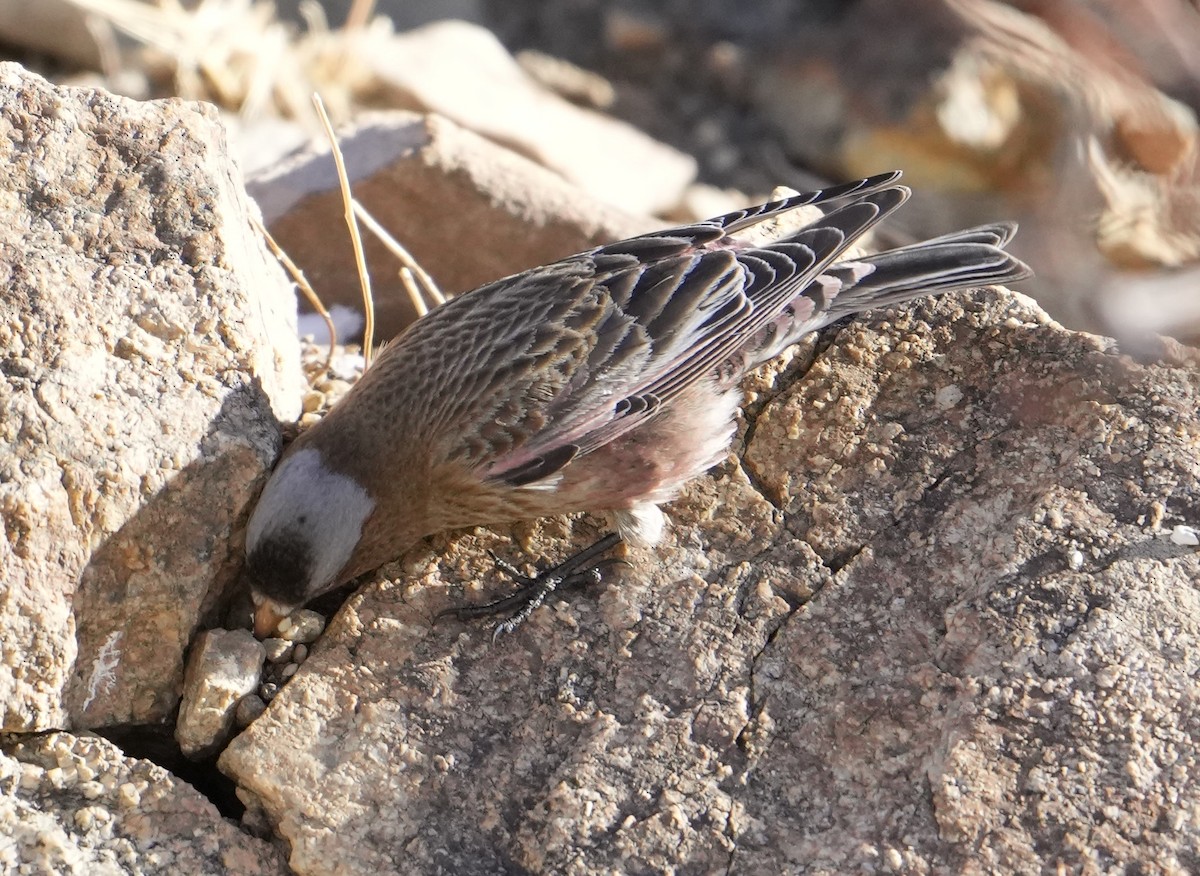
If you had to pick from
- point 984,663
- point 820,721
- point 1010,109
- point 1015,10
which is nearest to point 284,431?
point 820,721

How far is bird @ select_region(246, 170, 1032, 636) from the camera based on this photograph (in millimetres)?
3906

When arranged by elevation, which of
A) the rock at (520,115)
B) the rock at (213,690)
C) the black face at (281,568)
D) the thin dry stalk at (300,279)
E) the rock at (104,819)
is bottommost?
the rock at (104,819)

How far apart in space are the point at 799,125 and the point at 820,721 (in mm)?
6407

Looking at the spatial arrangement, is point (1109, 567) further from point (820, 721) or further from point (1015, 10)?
point (1015, 10)

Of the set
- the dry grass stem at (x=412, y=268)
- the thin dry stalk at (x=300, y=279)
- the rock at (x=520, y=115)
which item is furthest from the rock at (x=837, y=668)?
the rock at (x=520, y=115)

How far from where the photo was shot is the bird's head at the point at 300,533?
3.67 meters

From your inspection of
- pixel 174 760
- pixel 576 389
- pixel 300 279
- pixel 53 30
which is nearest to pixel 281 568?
pixel 174 760

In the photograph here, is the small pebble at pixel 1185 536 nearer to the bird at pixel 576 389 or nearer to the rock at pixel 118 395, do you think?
the bird at pixel 576 389

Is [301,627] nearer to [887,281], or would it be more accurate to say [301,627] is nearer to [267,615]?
[267,615]

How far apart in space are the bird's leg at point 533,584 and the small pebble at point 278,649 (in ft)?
1.43

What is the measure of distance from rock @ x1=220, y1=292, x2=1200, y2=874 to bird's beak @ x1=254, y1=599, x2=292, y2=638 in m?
0.17

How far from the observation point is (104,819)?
3.23 metres

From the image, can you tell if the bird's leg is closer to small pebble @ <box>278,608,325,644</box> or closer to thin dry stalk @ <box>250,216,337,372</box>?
small pebble @ <box>278,608,325,644</box>

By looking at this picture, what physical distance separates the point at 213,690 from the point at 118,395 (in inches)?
35.0
